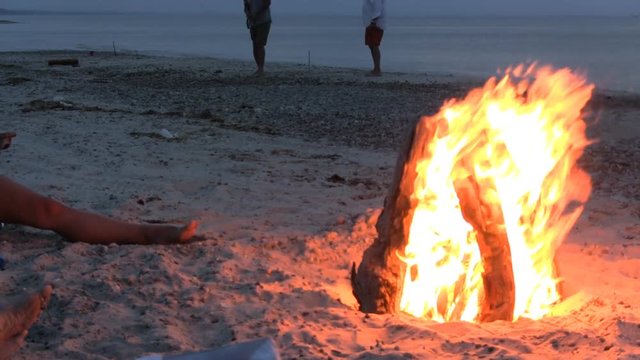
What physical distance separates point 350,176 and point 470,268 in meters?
3.01

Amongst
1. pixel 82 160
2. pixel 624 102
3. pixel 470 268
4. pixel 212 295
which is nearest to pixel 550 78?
pixel 470 268

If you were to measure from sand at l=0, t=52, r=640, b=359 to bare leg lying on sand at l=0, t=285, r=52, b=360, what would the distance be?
26cm

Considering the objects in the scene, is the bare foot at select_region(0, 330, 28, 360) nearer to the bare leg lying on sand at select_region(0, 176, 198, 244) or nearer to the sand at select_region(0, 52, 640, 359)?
the sand at select_region(0, 52, 640, 359)

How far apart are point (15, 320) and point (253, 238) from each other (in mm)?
2054

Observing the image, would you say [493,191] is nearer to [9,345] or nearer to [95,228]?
[9,345]

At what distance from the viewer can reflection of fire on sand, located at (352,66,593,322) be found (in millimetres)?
3535

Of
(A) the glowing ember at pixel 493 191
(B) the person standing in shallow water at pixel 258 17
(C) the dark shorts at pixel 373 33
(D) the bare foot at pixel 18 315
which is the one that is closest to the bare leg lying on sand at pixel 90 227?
(D) the bare foot at pixel 18 315

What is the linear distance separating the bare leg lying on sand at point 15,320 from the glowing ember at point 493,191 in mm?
1675

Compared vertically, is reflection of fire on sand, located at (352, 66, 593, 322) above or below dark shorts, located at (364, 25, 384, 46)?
below

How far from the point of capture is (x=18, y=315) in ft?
9.46

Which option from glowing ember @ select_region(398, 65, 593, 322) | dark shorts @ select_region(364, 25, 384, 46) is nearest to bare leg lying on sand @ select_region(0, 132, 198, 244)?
glowing ember @ select_region(398, 65, 593, 322)

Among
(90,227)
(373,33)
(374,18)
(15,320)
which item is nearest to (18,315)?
(15,320)

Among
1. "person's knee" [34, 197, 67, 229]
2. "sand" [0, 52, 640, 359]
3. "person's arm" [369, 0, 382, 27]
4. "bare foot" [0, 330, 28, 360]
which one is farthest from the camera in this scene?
"person's arm" [369, 0, 382, 27]

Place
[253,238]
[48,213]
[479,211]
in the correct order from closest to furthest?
[479,211], [48,213], [253,238]
